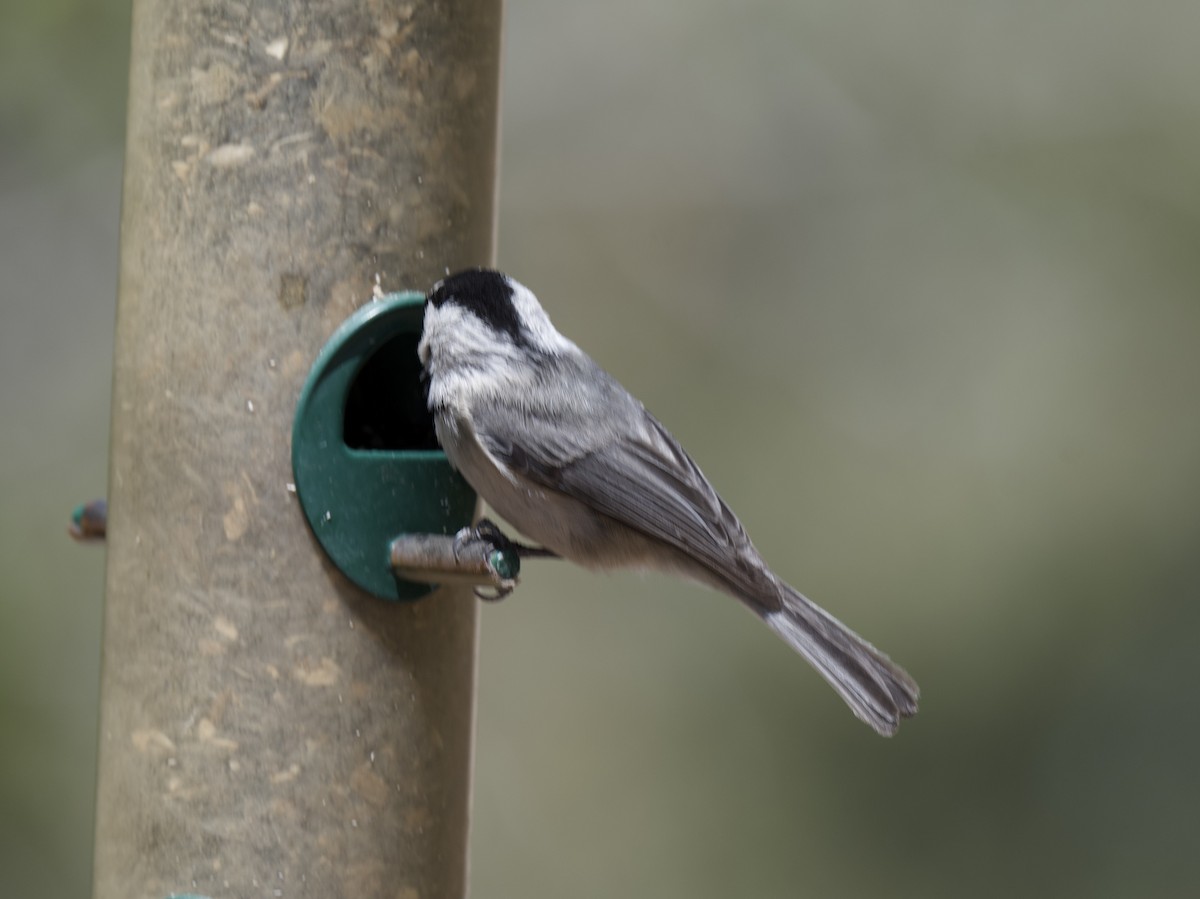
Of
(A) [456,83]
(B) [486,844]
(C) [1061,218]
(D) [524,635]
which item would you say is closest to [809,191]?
(C) [1061,218]

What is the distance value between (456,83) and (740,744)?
3.19m

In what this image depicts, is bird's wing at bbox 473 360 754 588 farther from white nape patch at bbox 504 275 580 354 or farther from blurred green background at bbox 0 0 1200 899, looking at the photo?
blurred green background at bbox 0 0 1200 899

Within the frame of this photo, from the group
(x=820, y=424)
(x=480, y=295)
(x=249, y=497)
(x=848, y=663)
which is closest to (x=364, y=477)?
(x=249, y=497)

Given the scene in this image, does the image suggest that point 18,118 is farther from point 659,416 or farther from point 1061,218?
point 1061,218

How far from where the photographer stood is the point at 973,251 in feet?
18.9

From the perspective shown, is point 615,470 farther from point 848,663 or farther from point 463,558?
point 848,663

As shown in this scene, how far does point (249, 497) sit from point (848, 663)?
3.32 ft

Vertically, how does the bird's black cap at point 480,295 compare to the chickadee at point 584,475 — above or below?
above

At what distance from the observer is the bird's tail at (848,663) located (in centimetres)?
249

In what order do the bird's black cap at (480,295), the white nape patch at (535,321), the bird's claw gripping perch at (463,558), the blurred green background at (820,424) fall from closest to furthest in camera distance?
1. the bird's claw gripping perch at (463,558)
2. the bird's black cap at (480,295)
3. the white nape patch at (535,321)
4. the blurred green background at (820,424)

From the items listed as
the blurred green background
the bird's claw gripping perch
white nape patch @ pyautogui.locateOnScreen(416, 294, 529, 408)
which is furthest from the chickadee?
the blurred green background

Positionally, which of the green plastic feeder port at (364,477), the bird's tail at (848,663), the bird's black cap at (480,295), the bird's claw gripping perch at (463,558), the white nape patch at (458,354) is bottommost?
the bird's tail at (848,663)

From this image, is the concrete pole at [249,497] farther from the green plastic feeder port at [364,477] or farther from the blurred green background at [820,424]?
the blurred green background at [820,424]

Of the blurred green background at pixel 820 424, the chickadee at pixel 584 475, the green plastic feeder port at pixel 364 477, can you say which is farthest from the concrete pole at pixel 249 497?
the blurred green background at pixel 820 424
